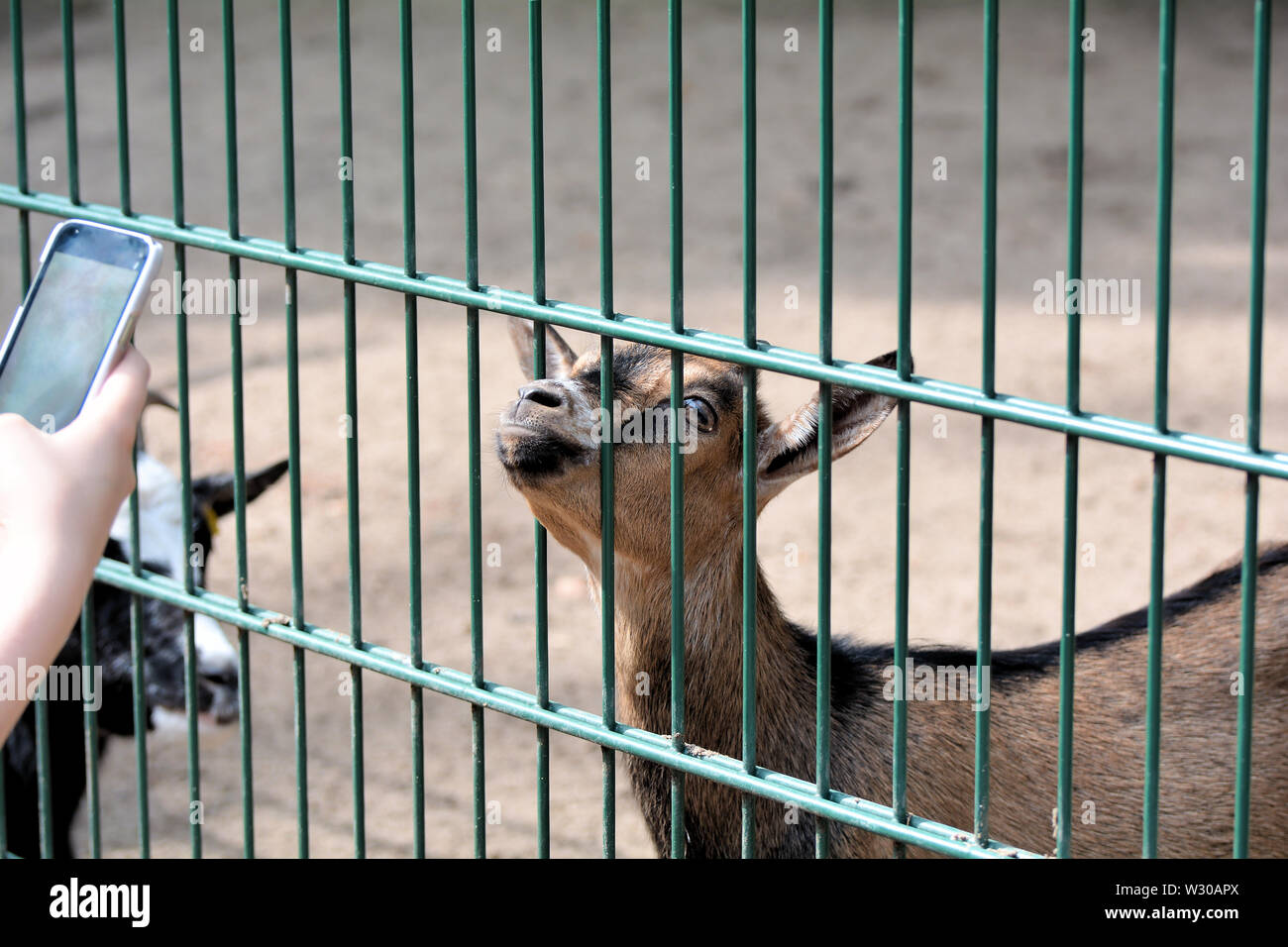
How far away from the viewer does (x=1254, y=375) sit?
2.27m

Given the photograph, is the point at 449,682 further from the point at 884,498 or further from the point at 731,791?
the point at 884,498

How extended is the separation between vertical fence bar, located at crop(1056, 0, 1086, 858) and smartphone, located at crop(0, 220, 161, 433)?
4.15 ft

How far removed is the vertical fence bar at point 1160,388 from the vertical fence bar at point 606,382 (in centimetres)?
88

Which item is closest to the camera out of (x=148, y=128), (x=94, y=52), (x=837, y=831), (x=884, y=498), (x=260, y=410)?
(x=837, y=831)

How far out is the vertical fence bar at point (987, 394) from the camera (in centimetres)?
248

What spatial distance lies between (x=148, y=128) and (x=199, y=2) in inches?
106

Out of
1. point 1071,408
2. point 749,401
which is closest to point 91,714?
point 749,401

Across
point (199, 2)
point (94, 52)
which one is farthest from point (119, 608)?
point (199, 2)

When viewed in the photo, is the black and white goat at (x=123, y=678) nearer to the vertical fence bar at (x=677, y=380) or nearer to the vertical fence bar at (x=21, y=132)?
the vertical fence bar at (x=21, y=132)

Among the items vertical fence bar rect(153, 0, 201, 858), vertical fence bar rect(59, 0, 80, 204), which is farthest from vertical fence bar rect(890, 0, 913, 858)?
vertical fence bar rect(59, 0, 80, 204)

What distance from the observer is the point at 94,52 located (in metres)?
12.8

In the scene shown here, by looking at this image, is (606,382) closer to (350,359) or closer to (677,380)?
(677,380)

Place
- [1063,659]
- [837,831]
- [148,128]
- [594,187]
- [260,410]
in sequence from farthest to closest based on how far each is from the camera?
[148,128] → [594,187] → [260,410] → [837,831] → [1063,659]

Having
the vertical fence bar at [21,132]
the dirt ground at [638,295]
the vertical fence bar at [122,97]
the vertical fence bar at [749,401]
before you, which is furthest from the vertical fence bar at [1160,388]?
the dirt ground at [638,295]
